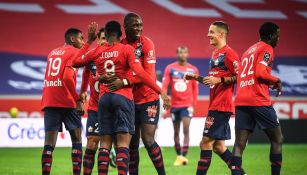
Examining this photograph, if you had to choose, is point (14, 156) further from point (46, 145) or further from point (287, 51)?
point (287, 51)

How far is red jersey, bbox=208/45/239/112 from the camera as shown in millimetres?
9125

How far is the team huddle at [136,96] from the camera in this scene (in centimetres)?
822

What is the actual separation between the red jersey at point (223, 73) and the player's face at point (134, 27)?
1.14 m

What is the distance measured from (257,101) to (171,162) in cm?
540

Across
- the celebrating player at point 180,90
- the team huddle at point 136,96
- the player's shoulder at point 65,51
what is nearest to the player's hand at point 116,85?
the team huddle at point 136,96

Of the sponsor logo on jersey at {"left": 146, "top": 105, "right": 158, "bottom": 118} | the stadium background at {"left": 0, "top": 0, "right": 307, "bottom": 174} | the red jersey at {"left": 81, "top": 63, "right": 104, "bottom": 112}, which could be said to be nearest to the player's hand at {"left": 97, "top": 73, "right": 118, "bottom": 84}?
the sponsor logo on jersey at {"left": 146, "top": 105, "right": 158, "bottom": 118}

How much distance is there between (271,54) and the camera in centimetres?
881

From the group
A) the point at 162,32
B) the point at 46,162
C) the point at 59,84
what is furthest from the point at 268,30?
the point at 162,32

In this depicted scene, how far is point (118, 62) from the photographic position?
817 centimetres

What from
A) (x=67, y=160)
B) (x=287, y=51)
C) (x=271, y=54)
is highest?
(x=287, y=51)

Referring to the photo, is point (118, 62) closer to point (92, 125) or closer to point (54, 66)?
point (92, 125)

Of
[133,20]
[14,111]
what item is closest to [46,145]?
[133,20]

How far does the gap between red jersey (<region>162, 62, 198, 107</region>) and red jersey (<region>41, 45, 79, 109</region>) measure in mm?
5014

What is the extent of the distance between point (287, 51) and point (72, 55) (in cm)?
1351
